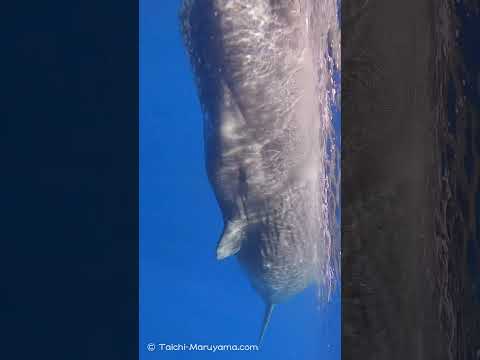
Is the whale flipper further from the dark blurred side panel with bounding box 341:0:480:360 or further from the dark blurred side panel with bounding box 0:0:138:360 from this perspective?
the dark blurred side panel with bounding box 0:0:138:360

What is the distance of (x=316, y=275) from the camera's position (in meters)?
2.24

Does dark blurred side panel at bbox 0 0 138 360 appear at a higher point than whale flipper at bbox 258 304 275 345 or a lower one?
higher

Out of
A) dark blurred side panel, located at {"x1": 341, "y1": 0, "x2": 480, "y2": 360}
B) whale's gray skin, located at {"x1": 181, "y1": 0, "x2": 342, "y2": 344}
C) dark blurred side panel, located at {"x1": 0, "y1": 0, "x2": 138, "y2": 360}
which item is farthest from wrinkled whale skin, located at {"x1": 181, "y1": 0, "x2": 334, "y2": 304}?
dark blurred side panel, located at {"x1": 0, "y1": 0, "x2": 138, "y2": 360}

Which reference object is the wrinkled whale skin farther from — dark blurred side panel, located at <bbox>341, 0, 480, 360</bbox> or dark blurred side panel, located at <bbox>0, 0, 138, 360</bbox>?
dark blurred side panel, located at <bbox>0, 0, 138, 360</bbox>

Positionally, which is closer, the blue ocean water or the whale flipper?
the blue ocean water

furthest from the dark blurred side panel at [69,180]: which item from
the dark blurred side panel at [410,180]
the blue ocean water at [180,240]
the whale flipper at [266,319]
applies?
the dark blurred side panel at [410,180]

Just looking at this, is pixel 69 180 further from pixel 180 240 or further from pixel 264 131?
pixel 264 131

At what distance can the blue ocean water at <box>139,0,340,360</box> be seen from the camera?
194cm

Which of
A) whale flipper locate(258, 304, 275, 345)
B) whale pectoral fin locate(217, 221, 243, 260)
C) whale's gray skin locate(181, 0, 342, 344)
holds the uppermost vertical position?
whale's gray skin locate(181, 0, 342, 344)

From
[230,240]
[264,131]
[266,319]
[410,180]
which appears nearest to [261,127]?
[264,131]

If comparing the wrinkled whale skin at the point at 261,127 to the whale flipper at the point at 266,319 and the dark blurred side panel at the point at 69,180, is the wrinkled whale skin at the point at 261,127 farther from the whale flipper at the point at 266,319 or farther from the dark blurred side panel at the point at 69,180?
the dark blurred side panel at the point at 69,180

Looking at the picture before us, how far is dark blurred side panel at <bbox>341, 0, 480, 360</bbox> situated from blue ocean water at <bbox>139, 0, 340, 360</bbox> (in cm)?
17

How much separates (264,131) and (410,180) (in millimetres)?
663

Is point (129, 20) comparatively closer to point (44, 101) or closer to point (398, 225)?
point (44, 101)
